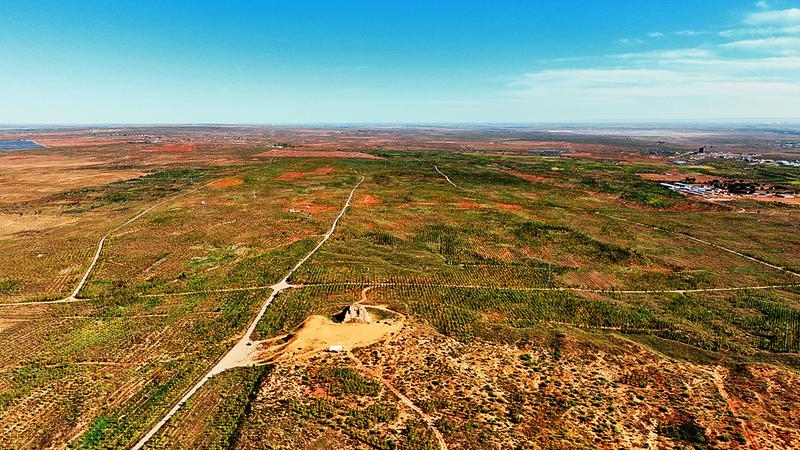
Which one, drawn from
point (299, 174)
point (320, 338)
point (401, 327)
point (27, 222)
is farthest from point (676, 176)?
point (27, 222)

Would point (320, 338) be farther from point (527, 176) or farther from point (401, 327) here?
point (527, 176)

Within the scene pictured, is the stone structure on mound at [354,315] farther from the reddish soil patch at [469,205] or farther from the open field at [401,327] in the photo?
the reddish soil patch at [469,205]

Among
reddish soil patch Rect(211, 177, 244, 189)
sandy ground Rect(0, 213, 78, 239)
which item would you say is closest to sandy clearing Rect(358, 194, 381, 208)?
reddish soil patch Rect(211, 177, 244, 189)

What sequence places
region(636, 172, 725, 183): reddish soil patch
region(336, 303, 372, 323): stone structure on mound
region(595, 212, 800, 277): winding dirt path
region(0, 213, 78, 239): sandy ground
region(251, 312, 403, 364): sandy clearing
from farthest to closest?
region(636, 172, 725, 183): reddish soil patch
region(0, 213, 78, 239): sandy ground
region(595, 212, 800, 277): winding dirt path
region(336, 303, 372, 323): stone structure on mound
region(251, 312, 403, 364): sandy clearing

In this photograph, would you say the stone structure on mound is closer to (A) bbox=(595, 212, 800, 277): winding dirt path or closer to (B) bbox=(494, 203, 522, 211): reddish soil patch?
(A) bbox=(595, 212, 800, 277): winding dirt path

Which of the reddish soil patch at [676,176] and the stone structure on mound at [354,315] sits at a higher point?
the reddish soil patch at [676,176]

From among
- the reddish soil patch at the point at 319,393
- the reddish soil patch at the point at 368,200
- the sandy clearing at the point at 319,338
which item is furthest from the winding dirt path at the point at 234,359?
the reddish soil patch at the point at 368,200

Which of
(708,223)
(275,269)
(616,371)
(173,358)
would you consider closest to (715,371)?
(616,371)
